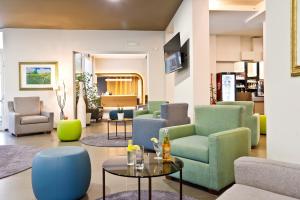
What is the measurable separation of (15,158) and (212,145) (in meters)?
3.31

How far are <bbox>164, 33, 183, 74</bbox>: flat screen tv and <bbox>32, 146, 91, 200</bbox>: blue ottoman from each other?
3.60 m

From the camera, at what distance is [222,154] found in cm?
268

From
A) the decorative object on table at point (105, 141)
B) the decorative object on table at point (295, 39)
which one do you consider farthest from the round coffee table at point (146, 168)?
the decorative object on table at point (105, 141)

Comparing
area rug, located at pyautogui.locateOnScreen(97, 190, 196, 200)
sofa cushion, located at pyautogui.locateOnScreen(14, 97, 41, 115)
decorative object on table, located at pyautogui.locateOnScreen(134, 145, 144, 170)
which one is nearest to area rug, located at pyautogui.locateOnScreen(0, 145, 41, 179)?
area rug, located at pyautogui.locateOnScreen(97, 190, 196, 200)

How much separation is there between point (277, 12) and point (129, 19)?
5.28 metres

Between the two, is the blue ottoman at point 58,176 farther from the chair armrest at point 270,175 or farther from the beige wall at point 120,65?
the beige wall at point 120,65

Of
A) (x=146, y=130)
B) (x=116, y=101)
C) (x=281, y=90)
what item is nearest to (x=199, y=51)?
(x=146, y=130)

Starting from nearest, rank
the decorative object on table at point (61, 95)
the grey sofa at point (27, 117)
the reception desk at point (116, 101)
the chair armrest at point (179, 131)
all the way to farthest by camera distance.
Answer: the chair armrest at point (179, 131) → the grey sofa at point (27, 117) → the decorative object on table at point (61, 95) → the reception desk at point (116, 101)

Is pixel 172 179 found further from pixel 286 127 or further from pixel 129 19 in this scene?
pixel 129 19

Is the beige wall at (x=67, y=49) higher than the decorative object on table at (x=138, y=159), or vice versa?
the beige wall at (x=67, y=49)

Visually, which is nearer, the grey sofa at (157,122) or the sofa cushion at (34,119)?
the grey sofa at (157,122)

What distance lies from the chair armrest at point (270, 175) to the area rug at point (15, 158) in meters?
3.02

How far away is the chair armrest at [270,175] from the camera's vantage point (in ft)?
5.09

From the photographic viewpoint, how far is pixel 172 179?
3.19m
